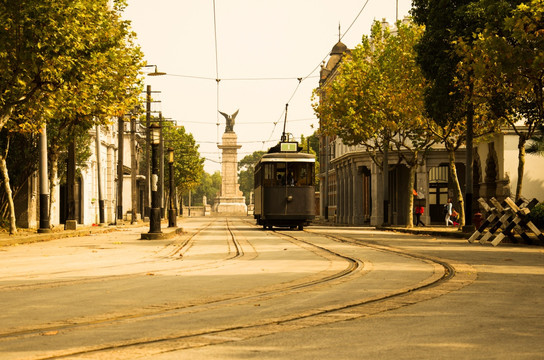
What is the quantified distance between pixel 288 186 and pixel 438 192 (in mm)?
22364

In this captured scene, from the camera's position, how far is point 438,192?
5775 cm

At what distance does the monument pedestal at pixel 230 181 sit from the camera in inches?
4715

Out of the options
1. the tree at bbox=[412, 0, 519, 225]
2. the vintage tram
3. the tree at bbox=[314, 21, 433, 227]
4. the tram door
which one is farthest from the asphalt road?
the tram door

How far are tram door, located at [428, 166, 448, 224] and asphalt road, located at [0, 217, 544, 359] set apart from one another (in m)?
42.1

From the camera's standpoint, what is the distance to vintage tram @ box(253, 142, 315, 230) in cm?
3797

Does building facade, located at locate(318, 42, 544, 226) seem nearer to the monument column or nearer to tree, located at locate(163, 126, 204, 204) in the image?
tree, located at locate(163, 126, 204, 204)

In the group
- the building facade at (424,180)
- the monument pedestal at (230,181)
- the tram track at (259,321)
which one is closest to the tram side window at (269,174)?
the building facade at (424,180)

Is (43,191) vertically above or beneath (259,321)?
above

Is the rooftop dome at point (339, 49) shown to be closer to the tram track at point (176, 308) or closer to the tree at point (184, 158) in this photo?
the tree at point (184, 158)

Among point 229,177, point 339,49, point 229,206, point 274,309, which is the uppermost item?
point 339,49

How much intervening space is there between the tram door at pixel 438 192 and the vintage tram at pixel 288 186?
2129 centimetres

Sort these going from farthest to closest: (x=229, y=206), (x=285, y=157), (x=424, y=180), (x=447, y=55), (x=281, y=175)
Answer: (x=229, y=206) < (x=424, y=180) < (x=281, y=175) < (x=285, y=157) < (x=447, y=55)

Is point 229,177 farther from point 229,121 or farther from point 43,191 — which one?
point 43,191

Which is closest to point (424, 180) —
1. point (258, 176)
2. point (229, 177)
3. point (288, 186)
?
point (258, 176)
